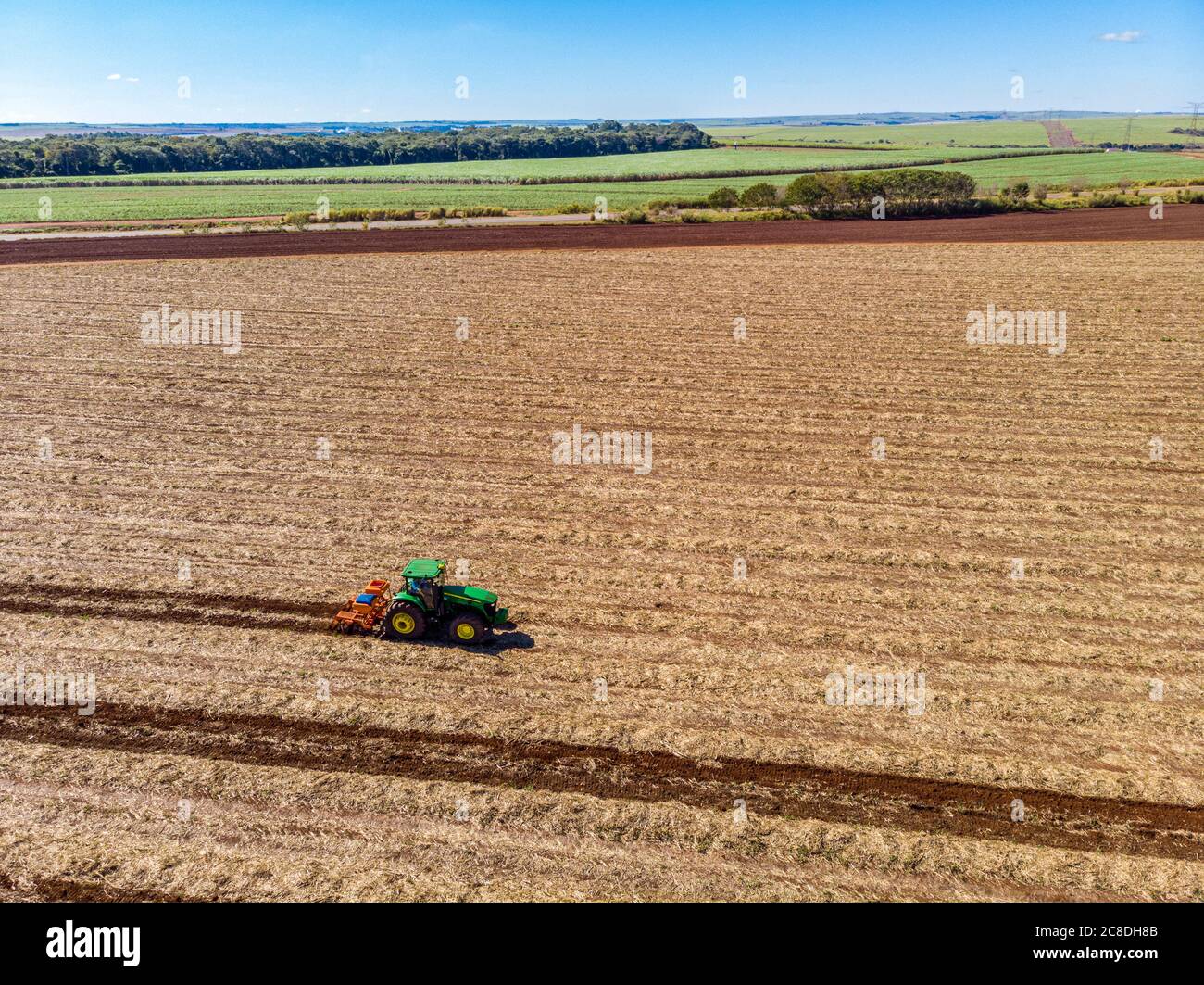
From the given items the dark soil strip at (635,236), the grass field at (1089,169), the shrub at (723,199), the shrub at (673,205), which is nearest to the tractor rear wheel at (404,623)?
the dark soil strip at (635,236)

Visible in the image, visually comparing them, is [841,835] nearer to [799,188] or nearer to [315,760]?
[315,760]

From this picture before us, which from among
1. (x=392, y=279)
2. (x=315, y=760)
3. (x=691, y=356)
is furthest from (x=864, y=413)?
(x=392, y=279)

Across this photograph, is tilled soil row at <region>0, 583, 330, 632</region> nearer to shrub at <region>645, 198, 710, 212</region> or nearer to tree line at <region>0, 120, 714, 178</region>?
shrub at <region>645, 198, 710, 212</region>

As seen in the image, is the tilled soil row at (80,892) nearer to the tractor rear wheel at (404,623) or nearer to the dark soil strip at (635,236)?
the tractor rear wheel at (404,623)

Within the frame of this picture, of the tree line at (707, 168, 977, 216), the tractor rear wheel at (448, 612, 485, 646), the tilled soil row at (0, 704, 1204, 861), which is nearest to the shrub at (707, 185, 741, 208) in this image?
the tree line at (707, 168, 977, 216)

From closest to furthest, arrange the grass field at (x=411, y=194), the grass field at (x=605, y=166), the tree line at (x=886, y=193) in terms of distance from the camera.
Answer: the tree line at (x=886, y=193) < the grass field at (x=411, y=194) < the grass field at (x=605, y=166)

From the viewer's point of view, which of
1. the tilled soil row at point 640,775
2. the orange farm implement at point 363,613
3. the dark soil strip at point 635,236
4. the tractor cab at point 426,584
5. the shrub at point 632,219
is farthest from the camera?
the shrub at point 632,219
